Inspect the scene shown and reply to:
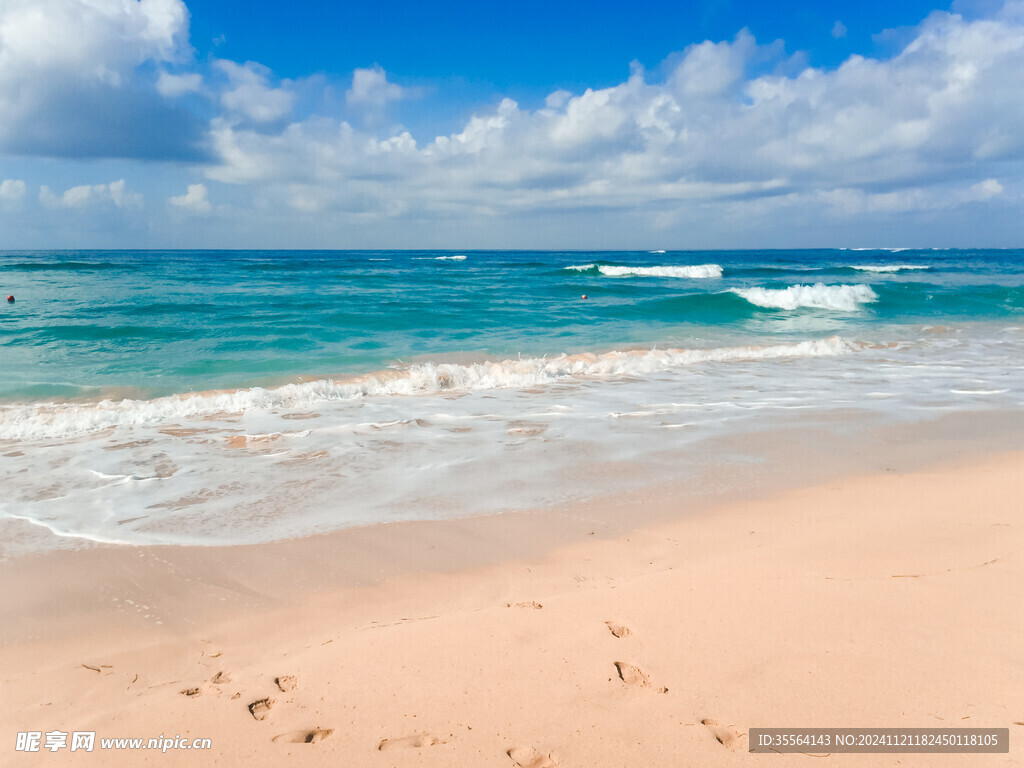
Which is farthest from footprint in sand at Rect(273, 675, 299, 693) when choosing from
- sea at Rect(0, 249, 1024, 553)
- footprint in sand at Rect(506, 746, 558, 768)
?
sea at Rect(0, 249, 1024, 553)

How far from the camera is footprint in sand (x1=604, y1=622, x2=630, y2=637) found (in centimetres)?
276

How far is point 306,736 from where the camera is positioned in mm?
2213

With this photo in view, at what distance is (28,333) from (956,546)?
Result: 1784cm

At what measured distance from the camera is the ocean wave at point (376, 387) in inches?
280

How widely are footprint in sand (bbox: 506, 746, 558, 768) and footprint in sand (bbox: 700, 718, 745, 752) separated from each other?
60 centimetres

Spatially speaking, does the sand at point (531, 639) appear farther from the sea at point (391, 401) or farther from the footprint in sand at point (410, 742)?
the sea at point (391, 401)

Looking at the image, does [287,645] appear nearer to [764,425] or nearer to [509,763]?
[509,763]

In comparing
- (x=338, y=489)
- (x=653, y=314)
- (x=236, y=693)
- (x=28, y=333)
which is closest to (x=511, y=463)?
(x=338, y=489)

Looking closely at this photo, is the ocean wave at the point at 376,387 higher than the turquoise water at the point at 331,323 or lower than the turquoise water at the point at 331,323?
lower

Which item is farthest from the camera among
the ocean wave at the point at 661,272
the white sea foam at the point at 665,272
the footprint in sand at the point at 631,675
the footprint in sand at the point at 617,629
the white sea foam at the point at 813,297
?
the white sea foam at the point at 665,272

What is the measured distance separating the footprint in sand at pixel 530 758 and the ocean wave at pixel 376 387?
261 inches

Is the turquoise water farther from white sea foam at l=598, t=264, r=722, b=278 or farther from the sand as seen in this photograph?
white sea foam at l=598, t=264, r=722, b=278

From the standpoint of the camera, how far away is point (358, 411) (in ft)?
25.3

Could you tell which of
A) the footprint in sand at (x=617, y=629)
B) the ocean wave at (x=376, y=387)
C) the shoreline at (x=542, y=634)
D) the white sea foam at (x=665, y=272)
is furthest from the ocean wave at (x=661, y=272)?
the footprint in sand at (x=617, y=629)
